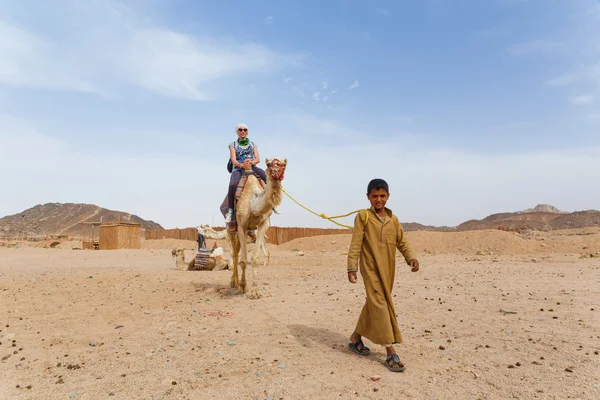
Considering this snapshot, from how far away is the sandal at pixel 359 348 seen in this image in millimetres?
4516

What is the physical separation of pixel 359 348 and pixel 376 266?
3.16 ft

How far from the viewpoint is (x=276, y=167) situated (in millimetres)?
7023

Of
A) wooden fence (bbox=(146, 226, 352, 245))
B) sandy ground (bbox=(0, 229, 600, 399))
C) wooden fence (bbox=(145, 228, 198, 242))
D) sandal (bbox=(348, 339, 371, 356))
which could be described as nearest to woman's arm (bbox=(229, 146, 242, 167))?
sandy ground (bbox=(0, 229, 600, 399))

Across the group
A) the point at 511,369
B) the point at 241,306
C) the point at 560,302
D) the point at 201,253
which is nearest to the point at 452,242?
the point at 201,253

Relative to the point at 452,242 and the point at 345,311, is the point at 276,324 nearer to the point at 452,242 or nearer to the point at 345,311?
the point at 345,311

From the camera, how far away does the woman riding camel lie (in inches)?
328

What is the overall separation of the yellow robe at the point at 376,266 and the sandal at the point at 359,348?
18 cm

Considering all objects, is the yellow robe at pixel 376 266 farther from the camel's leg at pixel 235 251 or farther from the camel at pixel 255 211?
the camel's leg at pixel 235 251

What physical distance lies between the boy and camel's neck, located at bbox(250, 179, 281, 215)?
293cm

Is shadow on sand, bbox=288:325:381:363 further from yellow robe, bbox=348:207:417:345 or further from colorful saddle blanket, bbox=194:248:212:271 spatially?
colorful saddle blanket, bbox=194:248:212:271

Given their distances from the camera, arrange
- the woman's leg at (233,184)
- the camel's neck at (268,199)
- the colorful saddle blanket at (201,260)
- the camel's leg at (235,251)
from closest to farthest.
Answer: the camel's neck at (268,199) < the woman's leg at (233,184) < the camel's leg at (235,251) < the colorful saddle blanket at (201,260)

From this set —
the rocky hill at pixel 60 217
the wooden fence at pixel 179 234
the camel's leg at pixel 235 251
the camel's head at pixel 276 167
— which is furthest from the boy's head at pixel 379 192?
the rocky hill at pixel 60 217

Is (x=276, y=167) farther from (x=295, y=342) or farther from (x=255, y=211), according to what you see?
(x=295, y=342)

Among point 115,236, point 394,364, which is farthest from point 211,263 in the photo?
point 115,236
